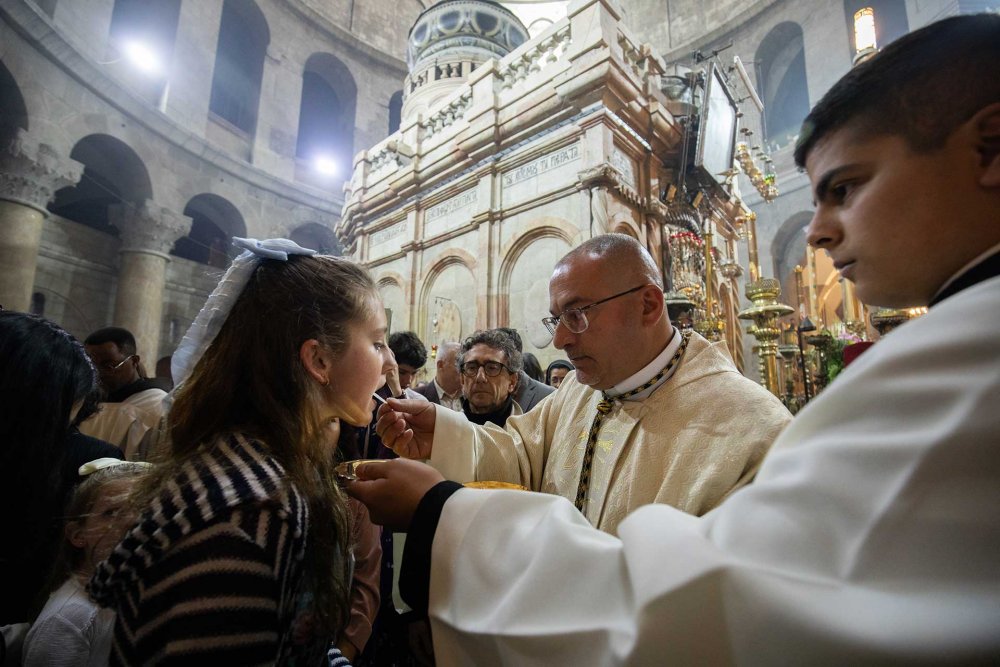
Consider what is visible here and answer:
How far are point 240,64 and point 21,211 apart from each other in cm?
1030

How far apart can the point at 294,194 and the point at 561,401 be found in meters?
15.4

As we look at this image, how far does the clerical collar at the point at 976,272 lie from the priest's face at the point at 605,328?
117cm

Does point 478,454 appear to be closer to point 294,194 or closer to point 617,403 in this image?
point 617,403

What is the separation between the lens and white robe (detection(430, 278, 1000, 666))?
57cm

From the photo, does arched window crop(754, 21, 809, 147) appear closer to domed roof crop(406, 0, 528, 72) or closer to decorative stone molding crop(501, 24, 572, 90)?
domed roof crop(406, 0, 528, 72)

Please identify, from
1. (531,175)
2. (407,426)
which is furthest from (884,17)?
(407,426)

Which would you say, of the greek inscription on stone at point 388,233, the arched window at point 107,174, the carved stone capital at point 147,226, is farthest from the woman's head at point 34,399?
the carved stone capital at point 147,226

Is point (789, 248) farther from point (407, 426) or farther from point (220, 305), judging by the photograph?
point (220, 305)

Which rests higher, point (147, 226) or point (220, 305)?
point (147, 226)

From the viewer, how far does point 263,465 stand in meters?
1.04

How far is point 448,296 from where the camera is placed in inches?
320

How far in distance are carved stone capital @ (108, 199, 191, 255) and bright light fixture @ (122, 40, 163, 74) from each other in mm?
3670

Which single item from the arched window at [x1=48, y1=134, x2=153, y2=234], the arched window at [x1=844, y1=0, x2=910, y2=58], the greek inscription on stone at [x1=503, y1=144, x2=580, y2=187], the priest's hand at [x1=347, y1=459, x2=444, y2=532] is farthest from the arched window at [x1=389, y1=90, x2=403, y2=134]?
the priest's hand at [x1=347, y1=459, x2=444, y2=532]

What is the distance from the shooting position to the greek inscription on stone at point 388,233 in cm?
952
